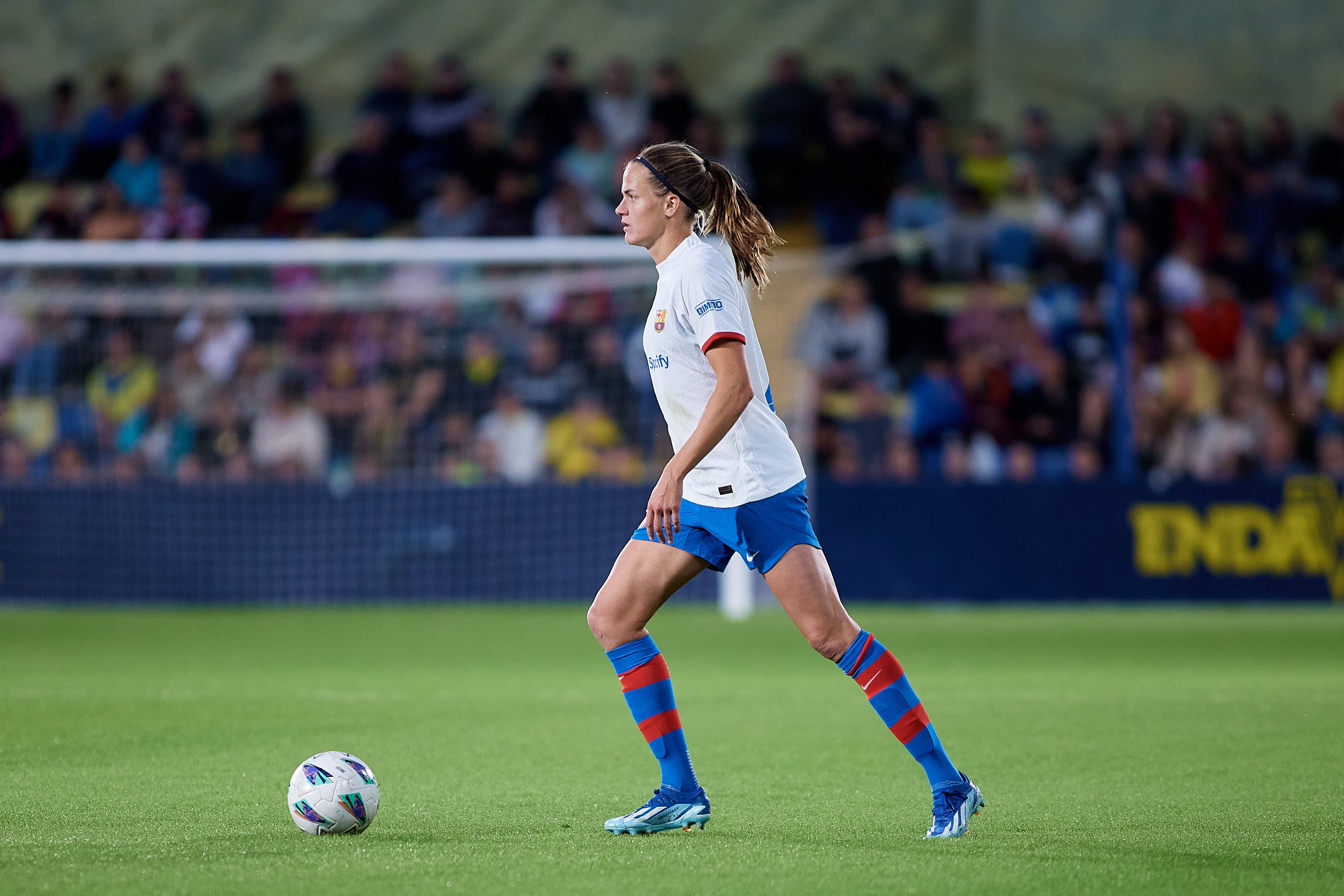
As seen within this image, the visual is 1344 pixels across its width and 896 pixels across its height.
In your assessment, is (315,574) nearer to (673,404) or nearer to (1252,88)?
(673,404)

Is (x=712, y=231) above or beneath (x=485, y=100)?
beneath

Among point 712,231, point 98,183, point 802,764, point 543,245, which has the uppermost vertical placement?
point 98,183

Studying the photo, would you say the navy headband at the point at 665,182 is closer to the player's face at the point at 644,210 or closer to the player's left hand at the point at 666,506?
the player's face at the point at 644,210

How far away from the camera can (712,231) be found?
505 centimetres

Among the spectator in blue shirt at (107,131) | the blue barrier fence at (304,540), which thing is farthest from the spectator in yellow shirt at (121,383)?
the spectator in blue shirt at (107,131)

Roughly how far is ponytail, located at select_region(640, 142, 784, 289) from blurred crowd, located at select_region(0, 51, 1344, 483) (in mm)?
9787

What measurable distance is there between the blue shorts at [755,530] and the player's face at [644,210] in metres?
0.79

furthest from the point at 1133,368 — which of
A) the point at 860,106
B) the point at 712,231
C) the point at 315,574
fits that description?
the point at 712,231

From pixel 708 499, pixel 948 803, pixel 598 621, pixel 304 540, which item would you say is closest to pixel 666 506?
pixel 708 499

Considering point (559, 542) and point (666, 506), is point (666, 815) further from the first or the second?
point (559, 542)

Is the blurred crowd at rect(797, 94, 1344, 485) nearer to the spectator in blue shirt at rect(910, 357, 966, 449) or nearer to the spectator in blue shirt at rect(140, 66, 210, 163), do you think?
the spectator in blue shirt at rect(910, 357, 966, 449)

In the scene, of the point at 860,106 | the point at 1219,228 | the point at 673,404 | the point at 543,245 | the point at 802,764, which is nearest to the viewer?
the point at 673,404

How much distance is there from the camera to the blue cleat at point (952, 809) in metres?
4.61

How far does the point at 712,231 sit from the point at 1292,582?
1076 cm
